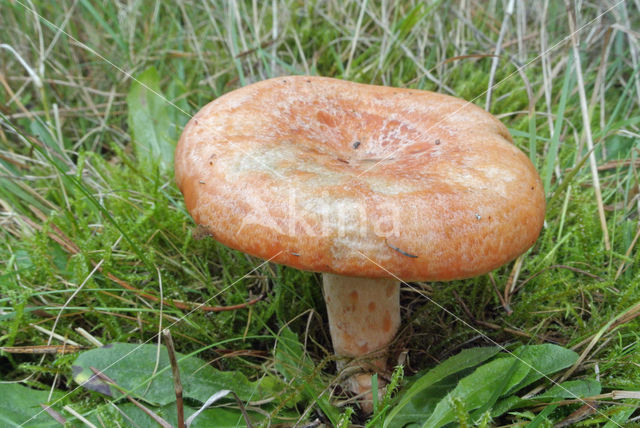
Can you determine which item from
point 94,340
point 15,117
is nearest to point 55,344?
point 94,340

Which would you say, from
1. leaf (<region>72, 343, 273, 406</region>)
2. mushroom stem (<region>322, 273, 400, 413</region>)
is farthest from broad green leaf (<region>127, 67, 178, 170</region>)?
mushroom stem (<region>322, 273, 400, 413</region>)

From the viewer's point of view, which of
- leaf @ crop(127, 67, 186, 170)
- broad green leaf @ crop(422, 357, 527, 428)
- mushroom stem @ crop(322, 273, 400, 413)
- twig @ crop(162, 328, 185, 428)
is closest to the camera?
twig @ crop(162, 328, 185, 428)

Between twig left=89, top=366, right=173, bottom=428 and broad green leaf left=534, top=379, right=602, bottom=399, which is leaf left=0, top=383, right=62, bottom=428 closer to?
twig left=89, top=366, right=173, bottom=428

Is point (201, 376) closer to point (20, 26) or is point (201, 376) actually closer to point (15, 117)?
point (15, 117)

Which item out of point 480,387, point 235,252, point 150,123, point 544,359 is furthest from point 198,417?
point 150,123

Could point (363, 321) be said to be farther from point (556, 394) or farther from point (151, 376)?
point (151, 376)
